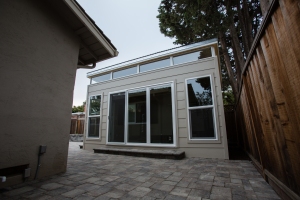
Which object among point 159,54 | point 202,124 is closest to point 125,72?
point 159,54

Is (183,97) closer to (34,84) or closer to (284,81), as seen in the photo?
(284,81)

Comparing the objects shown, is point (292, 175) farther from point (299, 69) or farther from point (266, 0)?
point (266, 0)

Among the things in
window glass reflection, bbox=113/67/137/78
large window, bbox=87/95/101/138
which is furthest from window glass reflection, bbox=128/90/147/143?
large window, bbox=87/95/101/138

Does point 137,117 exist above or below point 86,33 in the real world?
below

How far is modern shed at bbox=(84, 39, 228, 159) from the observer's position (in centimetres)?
380

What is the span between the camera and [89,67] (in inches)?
151

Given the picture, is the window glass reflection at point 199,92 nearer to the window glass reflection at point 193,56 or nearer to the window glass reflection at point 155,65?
the window glass reflection at point 193,56

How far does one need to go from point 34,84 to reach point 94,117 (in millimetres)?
3649

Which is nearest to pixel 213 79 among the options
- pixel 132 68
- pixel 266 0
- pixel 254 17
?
pixel 266 0

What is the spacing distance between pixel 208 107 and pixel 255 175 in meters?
1.90

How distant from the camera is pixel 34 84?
7.25 ft

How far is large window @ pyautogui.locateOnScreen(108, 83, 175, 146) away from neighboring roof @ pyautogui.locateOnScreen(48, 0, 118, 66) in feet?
5.81

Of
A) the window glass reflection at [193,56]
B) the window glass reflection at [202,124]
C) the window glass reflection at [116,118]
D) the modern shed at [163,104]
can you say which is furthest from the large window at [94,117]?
the window glass reflection at [202,124]

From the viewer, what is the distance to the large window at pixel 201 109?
12.3 ft
